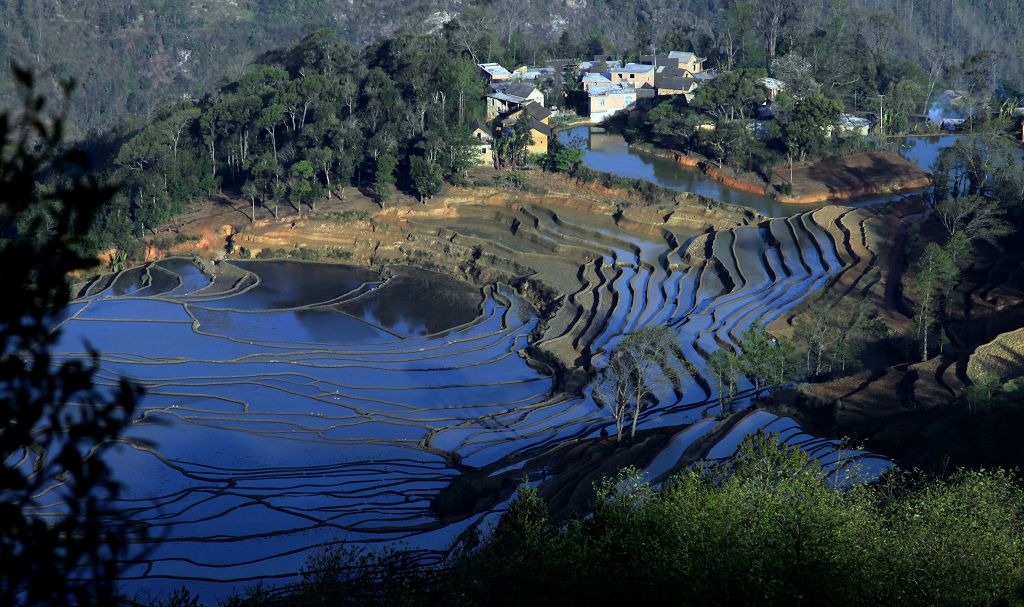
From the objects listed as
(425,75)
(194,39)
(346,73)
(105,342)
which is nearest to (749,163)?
(425,75)

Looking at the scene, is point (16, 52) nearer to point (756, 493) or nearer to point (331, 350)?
point (331, 350)

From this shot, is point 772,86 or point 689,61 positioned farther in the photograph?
point 689,61

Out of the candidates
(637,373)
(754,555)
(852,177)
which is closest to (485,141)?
(852,177)

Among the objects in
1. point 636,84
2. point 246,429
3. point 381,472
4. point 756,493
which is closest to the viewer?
point 756,493

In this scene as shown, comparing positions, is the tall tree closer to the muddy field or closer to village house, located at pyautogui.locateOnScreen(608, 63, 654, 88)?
the muddy field

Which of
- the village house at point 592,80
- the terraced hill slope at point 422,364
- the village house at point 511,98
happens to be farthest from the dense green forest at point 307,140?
the village house at point 592,80

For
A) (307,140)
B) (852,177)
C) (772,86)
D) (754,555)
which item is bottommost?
(852,177)

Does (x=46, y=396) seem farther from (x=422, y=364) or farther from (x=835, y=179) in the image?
(x=835, y=179)
